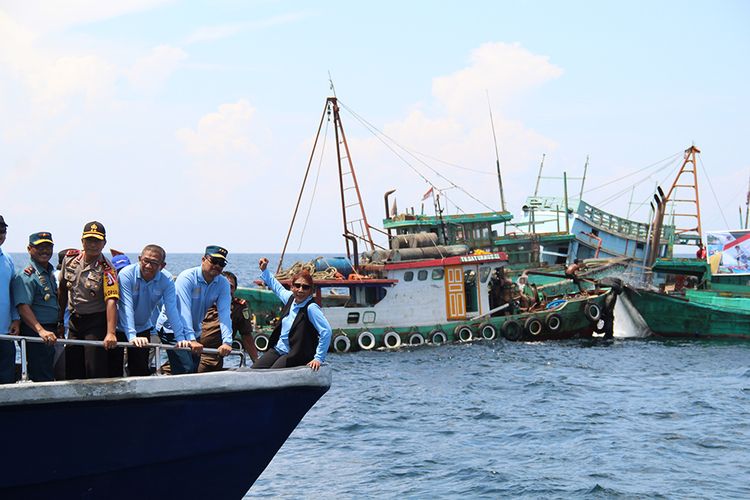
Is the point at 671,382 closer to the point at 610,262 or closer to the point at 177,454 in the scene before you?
the point at 177,454

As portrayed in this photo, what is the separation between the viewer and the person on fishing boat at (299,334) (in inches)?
328

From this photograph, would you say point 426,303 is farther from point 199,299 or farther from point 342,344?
point 199,299

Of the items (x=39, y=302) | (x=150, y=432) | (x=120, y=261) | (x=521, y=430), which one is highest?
(x=120, y=261)

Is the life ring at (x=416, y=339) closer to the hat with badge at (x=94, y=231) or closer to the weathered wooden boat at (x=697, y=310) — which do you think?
the weathered wooden boat at (x=697, y=310)

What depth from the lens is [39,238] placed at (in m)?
7.81

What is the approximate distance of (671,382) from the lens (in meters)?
21.7

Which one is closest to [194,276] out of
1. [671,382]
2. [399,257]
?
[671,382]

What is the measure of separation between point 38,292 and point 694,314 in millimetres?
27269

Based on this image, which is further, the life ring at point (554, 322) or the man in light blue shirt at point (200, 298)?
the life ring at point (554, 322)

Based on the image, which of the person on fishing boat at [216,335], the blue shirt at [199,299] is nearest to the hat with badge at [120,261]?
the blue shirt at [199,299]

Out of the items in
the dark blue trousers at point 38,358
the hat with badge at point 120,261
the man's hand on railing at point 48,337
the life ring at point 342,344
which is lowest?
the life ring at point 342,344

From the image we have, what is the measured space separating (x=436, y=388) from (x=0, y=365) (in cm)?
1399

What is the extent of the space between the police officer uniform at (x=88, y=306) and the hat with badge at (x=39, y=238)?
252mm

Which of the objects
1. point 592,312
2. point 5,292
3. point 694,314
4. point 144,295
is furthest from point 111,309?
point 694,314
